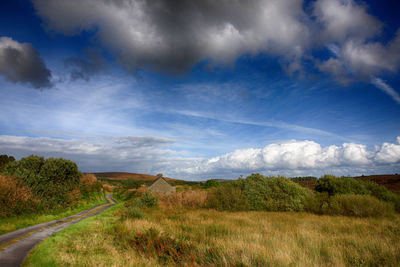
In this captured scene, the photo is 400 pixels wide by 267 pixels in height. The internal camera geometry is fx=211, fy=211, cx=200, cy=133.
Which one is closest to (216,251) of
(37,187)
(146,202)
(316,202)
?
(146,202)

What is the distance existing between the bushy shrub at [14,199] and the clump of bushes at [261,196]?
51.4 feet

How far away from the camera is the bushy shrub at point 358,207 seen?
53.1 ft

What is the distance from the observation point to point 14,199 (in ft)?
52.5

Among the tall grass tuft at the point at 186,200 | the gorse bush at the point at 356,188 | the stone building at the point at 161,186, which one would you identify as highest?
the gorse bush at the point at 356,188

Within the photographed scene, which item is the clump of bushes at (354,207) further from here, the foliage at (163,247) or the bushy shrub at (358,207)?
the foliage at (163,247)

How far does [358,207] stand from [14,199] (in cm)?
2656

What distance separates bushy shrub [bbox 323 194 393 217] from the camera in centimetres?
1619

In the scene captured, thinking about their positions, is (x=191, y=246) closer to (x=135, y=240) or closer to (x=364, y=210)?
(x=135, y=240)

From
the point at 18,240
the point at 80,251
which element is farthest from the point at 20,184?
the point at 80,251

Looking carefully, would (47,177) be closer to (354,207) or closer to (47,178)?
(47,178)

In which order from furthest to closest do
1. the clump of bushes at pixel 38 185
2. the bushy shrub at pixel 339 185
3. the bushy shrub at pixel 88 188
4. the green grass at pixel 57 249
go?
the bushy shrub at pixel 88 188 → the bushy shrub at pixel 339 185 → the clump of bushes at pixel 38 185 → the green grass at pixel 57 249

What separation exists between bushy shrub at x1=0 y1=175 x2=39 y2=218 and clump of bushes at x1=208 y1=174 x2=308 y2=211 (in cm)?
1567

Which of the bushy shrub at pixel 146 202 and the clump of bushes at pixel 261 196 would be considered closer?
the clump of bushes at pixel 261 196

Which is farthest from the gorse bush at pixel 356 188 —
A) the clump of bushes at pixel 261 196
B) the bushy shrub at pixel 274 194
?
the bushy shrub at pixel 274 194
